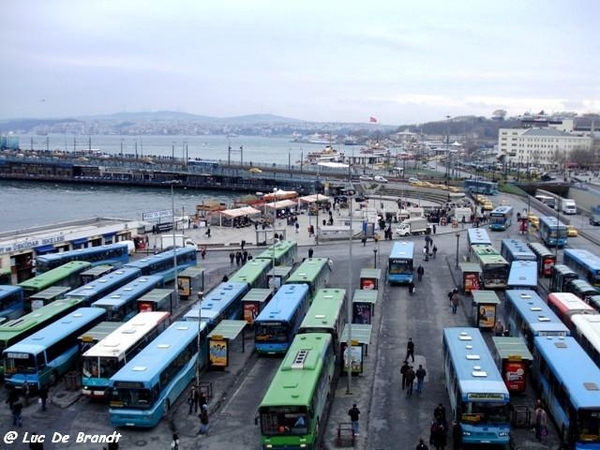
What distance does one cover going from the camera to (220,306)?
20188 mm

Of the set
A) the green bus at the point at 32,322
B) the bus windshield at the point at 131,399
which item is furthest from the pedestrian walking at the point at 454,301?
the bus windshield at the point at 131,399

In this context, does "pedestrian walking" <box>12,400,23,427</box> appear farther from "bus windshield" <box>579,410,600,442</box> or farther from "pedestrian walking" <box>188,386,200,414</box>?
"bus windshield" <box>579,410,600,442</box>

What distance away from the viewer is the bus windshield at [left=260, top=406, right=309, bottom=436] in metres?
12.8

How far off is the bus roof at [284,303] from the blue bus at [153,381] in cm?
279

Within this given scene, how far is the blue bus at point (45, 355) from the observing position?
643 inches

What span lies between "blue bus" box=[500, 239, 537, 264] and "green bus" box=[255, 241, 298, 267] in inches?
376

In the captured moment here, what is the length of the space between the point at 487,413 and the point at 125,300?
39.3 feet

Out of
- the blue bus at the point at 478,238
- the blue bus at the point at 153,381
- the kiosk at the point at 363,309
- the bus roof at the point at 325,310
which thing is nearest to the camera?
the blue bus at the point at 153,381

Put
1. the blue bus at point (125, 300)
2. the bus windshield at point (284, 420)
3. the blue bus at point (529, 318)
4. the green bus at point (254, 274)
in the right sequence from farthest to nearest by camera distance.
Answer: the green bus at point (254, 274)
the blue bus at point (125, 300)
the blue bus at point (529, 318)
the bus windshield at point (284, 420)

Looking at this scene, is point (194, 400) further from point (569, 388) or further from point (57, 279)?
point (57, 279)

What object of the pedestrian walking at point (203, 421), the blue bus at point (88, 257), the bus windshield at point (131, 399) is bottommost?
the pedestrian walking at point (203, 421)

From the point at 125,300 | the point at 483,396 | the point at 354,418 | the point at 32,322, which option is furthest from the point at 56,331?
the point at 483,396

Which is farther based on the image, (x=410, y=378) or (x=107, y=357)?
(x=410, y=378)

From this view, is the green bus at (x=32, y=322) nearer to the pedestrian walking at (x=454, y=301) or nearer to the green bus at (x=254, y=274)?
the green bus at (x=254, y=274)
